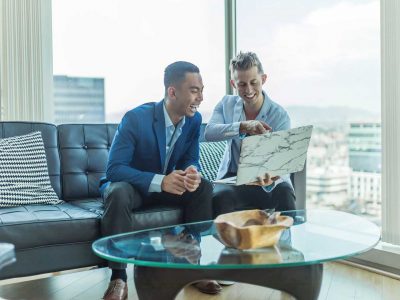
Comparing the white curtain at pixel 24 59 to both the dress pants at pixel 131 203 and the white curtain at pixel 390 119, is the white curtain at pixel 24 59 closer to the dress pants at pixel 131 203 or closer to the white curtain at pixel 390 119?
the dress pants at pixel 131 203

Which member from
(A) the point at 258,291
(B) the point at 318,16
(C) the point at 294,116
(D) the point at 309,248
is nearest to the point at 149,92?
(C) the point at 294,116

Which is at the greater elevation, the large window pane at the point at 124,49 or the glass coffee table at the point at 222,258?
the large window pane at the point at 124,49

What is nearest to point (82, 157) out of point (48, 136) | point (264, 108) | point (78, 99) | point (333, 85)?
point (48, 136)

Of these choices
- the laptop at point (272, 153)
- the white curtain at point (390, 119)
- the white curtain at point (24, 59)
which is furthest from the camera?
the white curtain at point (24, 59)

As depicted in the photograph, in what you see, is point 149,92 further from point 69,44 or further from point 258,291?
point 258,291

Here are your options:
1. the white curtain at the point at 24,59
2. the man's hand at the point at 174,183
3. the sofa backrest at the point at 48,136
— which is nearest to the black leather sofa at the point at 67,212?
the sofa backrest at the point at 48,136

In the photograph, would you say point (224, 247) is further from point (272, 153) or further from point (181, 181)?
point (181, 181)

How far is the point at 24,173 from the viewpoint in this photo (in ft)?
8.20

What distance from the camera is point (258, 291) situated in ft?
7.71

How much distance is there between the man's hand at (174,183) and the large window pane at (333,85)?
126 cm

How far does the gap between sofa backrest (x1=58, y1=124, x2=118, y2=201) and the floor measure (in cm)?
44

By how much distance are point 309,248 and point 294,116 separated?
190 cm

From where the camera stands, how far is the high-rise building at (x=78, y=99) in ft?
11.5

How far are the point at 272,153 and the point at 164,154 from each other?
636 mm
